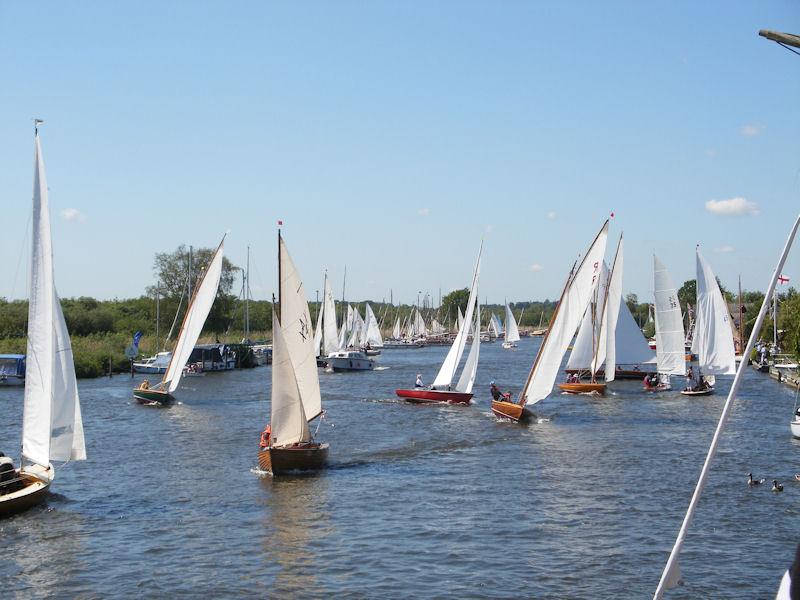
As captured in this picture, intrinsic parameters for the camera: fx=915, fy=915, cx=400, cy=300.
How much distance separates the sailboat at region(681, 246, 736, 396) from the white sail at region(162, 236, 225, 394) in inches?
1417

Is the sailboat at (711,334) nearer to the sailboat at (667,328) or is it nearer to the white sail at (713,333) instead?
Answer: the white sail at (713,333)

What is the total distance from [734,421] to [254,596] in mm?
36500

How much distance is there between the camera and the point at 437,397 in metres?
58.5

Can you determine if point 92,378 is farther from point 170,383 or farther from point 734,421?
point 734,421

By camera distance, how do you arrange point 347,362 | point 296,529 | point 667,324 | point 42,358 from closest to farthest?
point 296,529, point 42,358, point 667,324, point 347,362

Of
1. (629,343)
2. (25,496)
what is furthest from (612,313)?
(25,496)

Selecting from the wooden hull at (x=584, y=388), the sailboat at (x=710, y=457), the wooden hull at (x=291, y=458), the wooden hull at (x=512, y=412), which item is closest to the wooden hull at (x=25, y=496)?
the wooden hull at (x=291, y=458)

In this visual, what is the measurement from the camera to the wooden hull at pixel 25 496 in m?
26.8

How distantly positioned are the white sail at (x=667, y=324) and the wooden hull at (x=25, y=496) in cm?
5283

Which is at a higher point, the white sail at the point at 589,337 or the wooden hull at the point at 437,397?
the white sail at the point at 589,337

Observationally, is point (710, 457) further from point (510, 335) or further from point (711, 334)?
point (510, 335)

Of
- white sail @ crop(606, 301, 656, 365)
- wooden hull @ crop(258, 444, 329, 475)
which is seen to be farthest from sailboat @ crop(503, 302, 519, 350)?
wooden hull @ crop(258, 444, 329, 475)

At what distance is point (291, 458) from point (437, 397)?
1009 inches

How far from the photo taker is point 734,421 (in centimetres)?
5031
